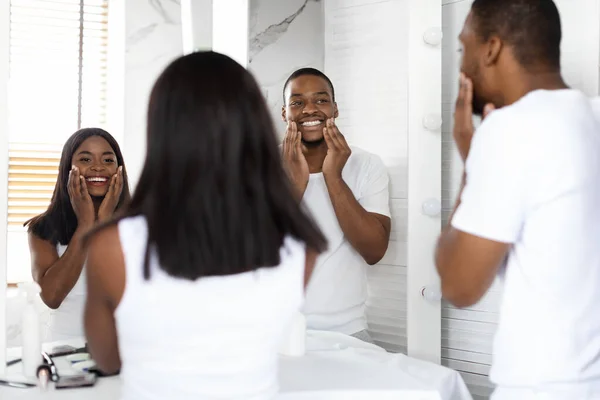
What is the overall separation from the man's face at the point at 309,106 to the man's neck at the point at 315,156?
1cm

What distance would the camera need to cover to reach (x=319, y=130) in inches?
56.4

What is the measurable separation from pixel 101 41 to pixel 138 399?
66 cm

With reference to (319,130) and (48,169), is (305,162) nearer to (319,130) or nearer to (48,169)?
(319,130)

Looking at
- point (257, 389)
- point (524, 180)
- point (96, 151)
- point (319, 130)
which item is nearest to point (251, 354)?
point (257, 389)

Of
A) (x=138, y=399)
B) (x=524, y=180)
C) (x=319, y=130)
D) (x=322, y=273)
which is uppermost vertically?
(x=319, y=130)

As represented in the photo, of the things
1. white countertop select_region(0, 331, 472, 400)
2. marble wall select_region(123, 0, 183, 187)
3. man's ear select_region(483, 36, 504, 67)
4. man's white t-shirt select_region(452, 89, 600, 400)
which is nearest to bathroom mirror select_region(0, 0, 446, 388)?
marble wall select_region(123, 0, 183, 187)

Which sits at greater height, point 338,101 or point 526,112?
point 338,101

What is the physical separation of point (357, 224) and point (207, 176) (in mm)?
696

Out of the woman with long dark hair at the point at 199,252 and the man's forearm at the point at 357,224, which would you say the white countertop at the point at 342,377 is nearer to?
the man's forearm at the point at 357,224

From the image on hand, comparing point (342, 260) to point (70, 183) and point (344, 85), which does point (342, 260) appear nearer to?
point (344, 85)

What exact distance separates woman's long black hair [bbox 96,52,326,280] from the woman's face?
0.40 m

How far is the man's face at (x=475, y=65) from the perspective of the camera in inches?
39.8

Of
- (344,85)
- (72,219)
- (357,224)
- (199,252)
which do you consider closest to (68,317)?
(72,219)

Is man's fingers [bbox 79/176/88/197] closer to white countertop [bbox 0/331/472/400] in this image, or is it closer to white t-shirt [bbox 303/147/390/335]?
white countertop [bbox 0/331/472/400]
